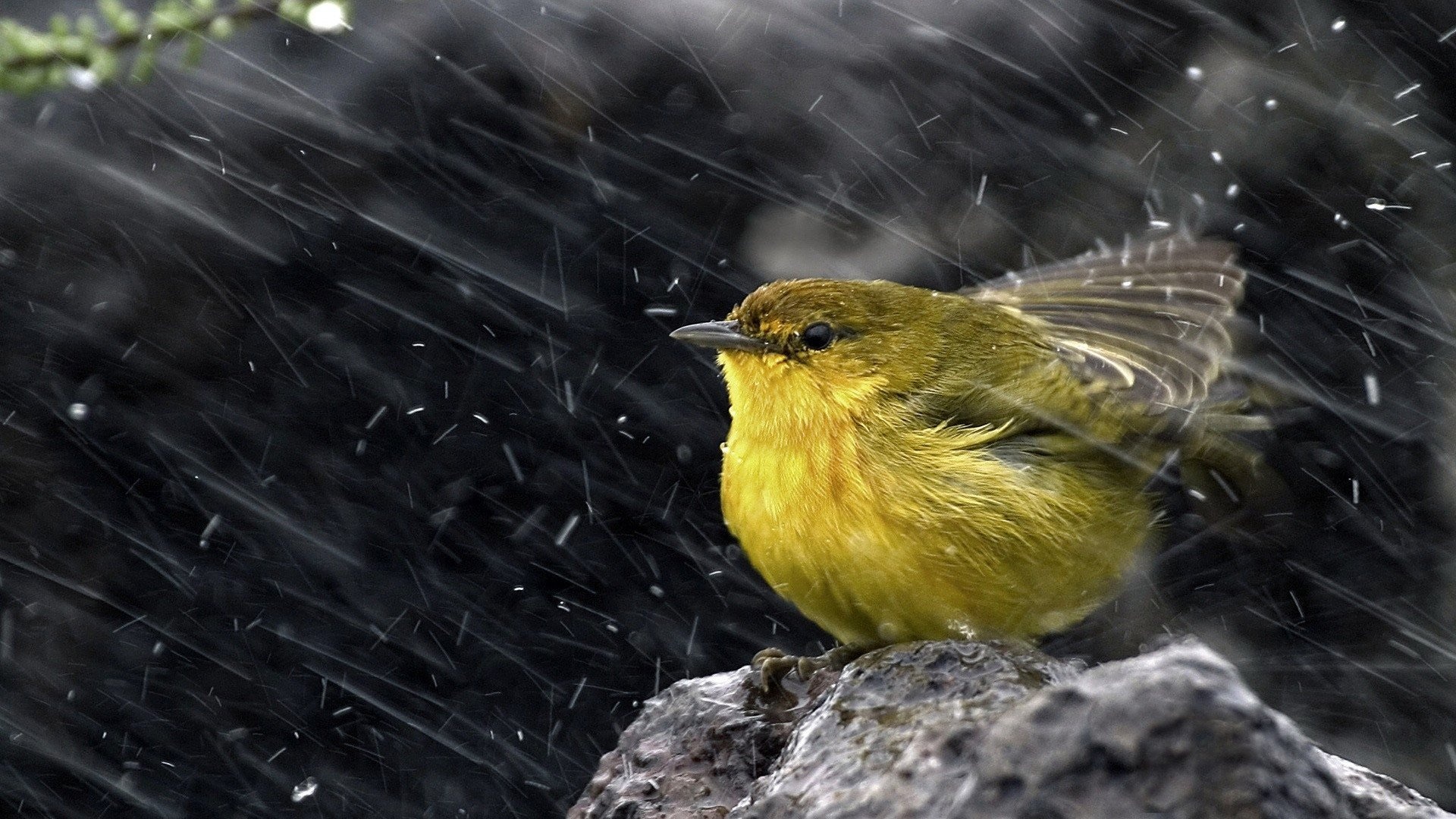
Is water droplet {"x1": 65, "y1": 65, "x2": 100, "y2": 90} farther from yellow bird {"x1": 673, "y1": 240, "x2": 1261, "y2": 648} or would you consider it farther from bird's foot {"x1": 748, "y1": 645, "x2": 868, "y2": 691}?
bird's foot {"x1": 748, "y1": 645, "x2": 868, "y2": 691}

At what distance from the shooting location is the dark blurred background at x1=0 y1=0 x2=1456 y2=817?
506cm

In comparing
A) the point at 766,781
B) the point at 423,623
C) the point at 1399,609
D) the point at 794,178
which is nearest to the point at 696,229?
the point at 794,178

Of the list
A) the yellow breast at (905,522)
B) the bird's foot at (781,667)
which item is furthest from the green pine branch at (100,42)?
the bird's foot at (781,667)

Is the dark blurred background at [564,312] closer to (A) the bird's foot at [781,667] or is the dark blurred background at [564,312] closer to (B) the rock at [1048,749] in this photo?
(A) the bird's foot at [781,667]

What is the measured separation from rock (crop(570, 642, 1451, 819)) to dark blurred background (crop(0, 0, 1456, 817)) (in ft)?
9.97

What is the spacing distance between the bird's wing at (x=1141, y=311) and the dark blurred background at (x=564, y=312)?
2.56ft

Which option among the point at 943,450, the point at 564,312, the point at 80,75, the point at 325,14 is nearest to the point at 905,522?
the point at 943,450

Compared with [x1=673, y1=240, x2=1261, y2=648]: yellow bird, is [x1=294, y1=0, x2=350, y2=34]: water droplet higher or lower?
higher

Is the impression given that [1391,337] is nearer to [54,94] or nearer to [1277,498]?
[1277,498]

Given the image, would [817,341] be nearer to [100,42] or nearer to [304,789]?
[100,42]

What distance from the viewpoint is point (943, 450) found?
321 cm

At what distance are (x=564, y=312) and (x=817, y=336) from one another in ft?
6.52

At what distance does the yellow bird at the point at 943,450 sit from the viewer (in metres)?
3.04

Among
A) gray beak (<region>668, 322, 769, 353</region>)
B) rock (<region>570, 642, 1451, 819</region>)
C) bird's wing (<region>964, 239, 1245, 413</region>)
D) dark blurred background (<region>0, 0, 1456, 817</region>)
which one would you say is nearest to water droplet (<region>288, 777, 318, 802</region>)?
dark blurred background (<region>0, 0, 1456, 817</region>)
